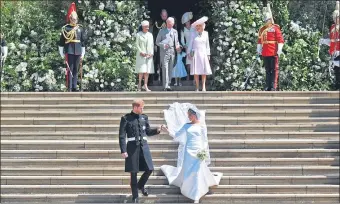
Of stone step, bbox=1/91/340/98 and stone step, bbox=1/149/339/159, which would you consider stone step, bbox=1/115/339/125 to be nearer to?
stone step, bbox=1/91/340/98

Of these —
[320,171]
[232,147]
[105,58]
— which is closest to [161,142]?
[232,147]

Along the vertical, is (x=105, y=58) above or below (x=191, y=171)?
above

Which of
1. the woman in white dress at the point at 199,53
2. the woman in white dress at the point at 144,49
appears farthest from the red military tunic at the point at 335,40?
the woman in white dress at the point at 144,49

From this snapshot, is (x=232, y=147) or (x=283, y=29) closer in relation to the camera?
(x=232, y=147)

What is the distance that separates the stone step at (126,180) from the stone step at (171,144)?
3.23 ft

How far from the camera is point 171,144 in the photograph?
14.3 m

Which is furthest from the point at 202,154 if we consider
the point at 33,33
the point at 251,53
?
the point at 33,33

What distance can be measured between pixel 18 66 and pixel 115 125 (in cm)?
509

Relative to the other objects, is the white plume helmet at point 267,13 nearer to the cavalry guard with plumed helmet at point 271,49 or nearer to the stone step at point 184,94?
the cavalry guard with plumed helmet at point 271,49

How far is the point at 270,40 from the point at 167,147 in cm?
454

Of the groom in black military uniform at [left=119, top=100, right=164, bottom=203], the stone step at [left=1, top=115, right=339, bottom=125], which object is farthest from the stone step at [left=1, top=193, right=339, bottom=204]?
the stone step at [left=1, top=115, right=339, bottom=125]

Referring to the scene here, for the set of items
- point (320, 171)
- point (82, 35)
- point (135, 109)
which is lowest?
point (320, 171)

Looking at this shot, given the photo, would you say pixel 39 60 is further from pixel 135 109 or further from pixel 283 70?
pixel 135 109

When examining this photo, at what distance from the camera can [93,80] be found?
63.3ft
